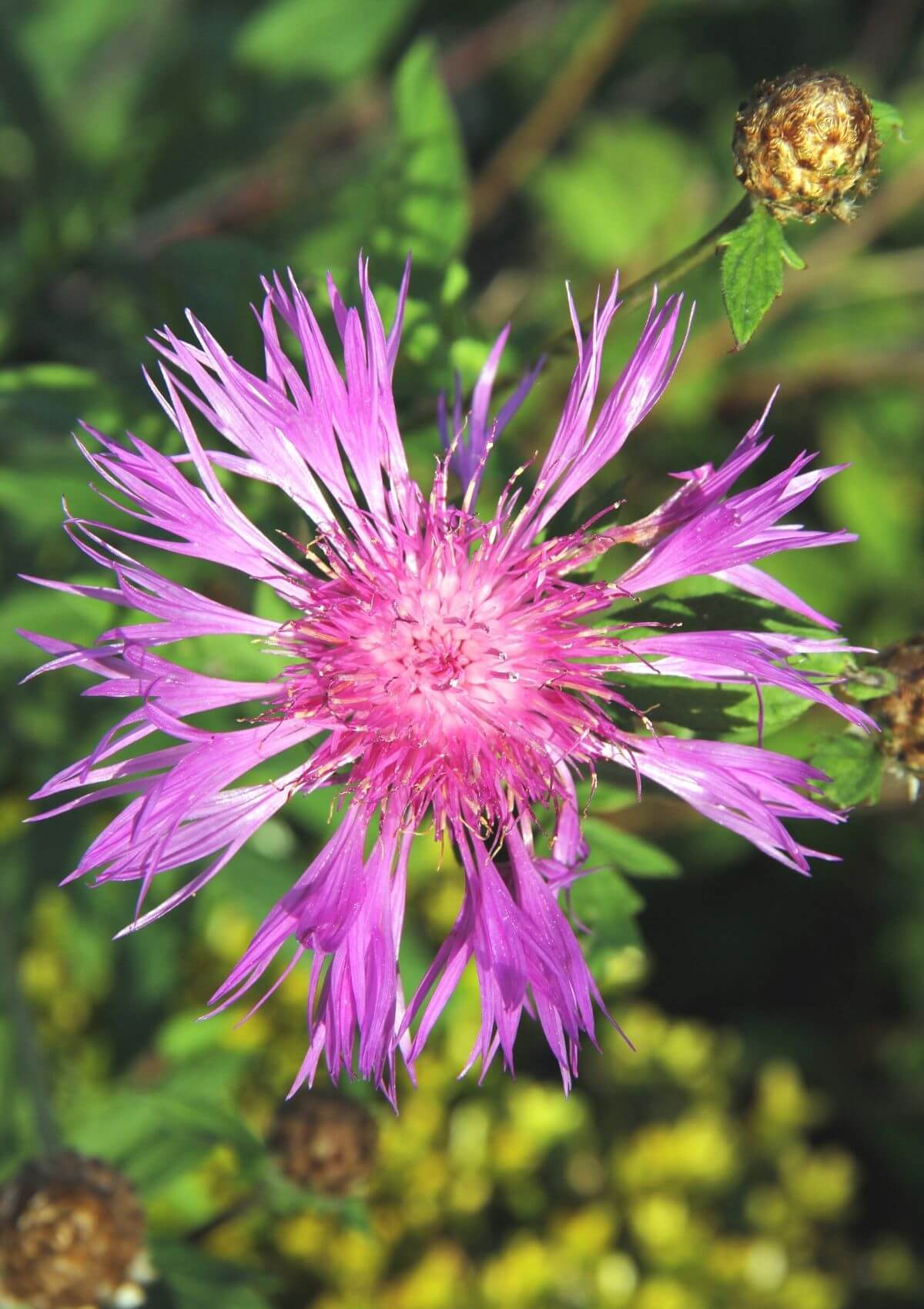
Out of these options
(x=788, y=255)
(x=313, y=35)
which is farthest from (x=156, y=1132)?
(x=313, y=35)

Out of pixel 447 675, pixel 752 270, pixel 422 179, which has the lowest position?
pixel 447 675

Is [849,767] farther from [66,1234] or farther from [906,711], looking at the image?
[66,1234]

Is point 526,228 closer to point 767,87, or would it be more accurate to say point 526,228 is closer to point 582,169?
point 582,169

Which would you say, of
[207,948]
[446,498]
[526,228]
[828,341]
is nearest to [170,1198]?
[207,948]

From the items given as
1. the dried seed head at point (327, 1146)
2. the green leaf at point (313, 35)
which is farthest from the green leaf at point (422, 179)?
the dried seed head at point (327, 1146)

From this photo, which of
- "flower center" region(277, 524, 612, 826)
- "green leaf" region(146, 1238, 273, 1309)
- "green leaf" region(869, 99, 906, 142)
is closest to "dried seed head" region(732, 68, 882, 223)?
"green leaf" region(869, 99, 906, 142)

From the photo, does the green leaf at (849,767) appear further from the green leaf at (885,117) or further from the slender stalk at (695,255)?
the green leaf at (885,117)
